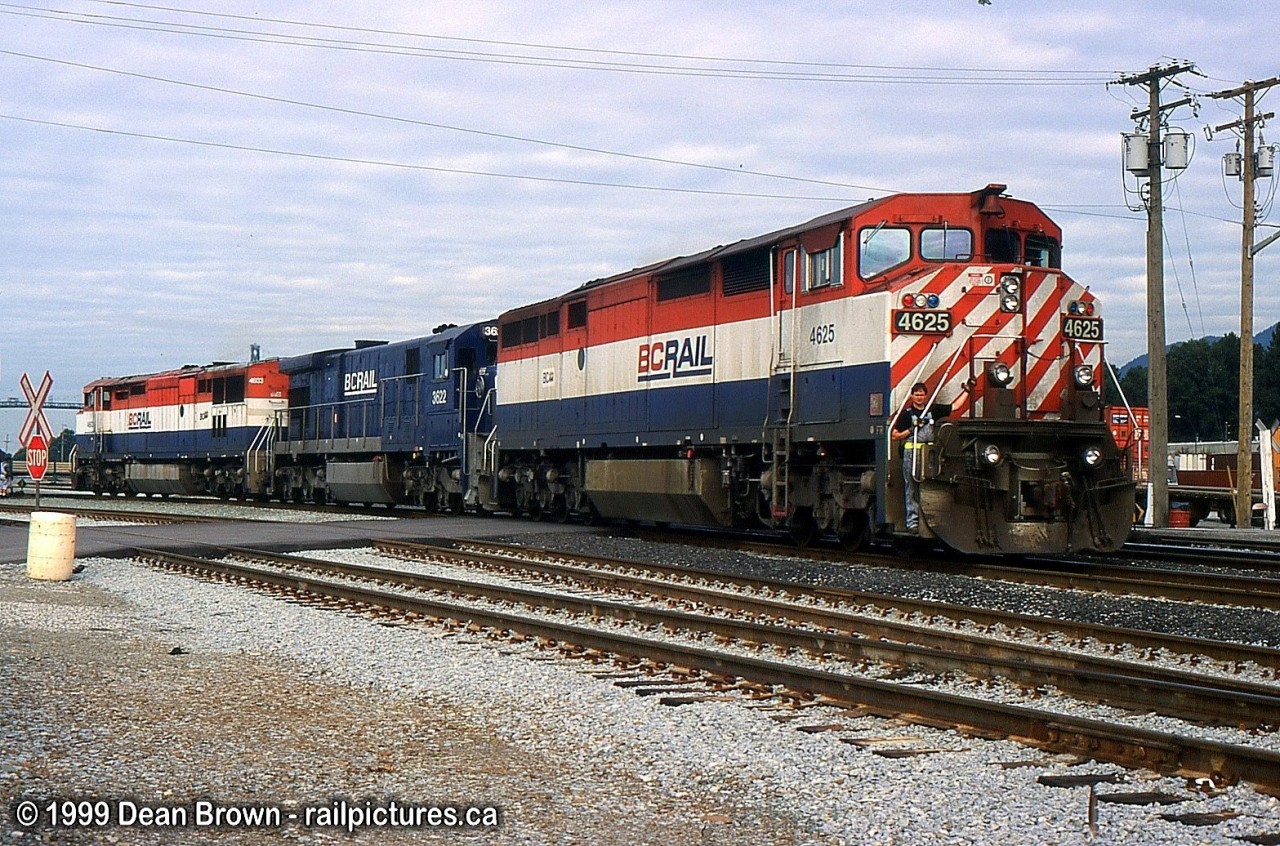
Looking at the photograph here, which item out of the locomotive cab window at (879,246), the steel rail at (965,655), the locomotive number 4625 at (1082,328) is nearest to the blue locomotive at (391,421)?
the locomotive cab window at (879,246)

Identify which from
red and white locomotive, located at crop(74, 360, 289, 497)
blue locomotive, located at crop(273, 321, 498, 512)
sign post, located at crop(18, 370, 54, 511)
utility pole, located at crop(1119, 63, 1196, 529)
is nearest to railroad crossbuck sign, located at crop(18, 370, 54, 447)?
sign post, located at crop(18, 370, 54, 511)

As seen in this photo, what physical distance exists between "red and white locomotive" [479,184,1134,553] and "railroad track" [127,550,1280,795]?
3831mm

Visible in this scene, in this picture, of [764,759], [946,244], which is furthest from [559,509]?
[764,759]

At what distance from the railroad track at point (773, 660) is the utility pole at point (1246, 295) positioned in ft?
59.6

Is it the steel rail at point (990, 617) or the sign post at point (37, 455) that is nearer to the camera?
the steel rail at point (990, 617)

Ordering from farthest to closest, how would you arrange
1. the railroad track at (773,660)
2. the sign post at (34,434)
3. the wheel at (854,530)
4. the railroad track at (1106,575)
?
the sign post at (34,434)
the wheel at (854,530)
the railroad track at (1106,575)
the railroad track at (773,660)

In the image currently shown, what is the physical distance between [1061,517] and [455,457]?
1504cm

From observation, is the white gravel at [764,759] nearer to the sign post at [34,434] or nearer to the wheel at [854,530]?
the wheel at [854,530]

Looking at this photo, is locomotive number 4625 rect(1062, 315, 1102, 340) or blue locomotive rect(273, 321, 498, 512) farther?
blue locomotive rect(273, 321, 498, 512)

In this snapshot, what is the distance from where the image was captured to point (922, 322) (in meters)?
14.3

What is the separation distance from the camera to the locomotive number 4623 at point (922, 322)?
46.6 ft

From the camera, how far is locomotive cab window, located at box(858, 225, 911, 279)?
14812mm

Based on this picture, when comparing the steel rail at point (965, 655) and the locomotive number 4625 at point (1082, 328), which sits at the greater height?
the locomotive number 4625 at point (1082, 328)

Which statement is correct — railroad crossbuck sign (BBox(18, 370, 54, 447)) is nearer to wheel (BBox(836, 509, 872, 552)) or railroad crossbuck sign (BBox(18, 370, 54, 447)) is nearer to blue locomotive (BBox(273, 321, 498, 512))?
blue locomotive (BBox(273, 321, 498, 512))
